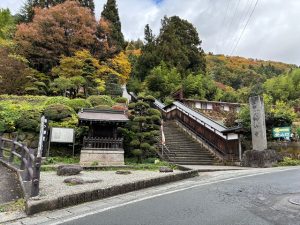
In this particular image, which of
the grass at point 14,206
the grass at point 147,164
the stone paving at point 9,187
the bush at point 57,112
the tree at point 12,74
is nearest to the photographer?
the grass at point 14,206

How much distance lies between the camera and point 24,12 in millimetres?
32125

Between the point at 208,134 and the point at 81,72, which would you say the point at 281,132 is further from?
the point at 81,72

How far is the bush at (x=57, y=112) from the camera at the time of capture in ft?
53.8

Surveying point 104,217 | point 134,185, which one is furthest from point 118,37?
point 104,217

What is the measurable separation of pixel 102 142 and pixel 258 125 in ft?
27.6

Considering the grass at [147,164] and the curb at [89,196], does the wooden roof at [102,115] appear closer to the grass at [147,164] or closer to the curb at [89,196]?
the grass at [147,164]

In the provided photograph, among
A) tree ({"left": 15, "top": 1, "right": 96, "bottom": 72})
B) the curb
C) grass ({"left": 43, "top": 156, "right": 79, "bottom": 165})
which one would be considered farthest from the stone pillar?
tree ({"left": 15, "top": 1, "right": 96, "bottom": 72})

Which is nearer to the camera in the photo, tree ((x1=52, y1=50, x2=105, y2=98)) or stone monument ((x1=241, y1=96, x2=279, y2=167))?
stone monument ((x1=241, y1=96, x2=279, y2=167))

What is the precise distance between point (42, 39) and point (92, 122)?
14214 millimetres

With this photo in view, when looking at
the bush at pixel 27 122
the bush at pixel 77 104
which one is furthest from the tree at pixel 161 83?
the bush at pixel 27 122

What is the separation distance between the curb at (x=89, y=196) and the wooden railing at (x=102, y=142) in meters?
5.96

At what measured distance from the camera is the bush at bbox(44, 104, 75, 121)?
16391mm

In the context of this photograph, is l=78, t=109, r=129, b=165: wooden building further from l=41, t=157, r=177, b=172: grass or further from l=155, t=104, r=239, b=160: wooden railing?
l=155, t=104, r=239, b=160: wooden railing

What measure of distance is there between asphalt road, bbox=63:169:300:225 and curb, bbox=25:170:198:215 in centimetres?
93
